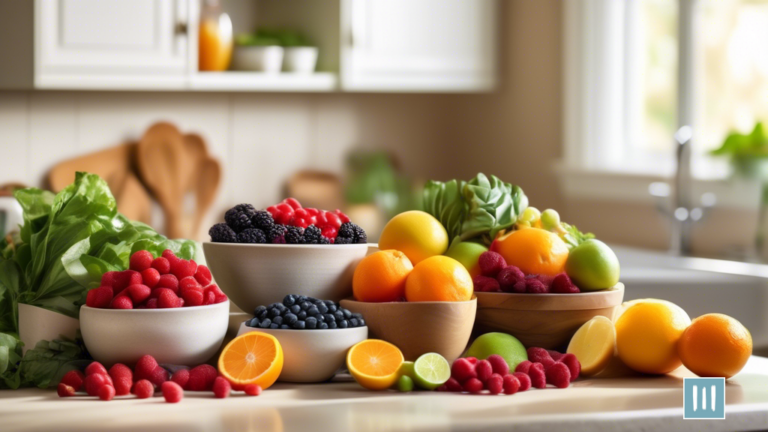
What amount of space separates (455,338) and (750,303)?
1.37 meters

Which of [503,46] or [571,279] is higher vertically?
[503,46]

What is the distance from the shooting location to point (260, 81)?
119 inches

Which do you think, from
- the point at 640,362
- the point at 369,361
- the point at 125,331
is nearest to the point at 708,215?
the point at 640,362

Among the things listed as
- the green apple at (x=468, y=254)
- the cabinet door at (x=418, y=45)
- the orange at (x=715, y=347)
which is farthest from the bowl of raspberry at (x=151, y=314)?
the cabinet door at (x=418, y=45)

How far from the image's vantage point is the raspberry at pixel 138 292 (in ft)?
3.42

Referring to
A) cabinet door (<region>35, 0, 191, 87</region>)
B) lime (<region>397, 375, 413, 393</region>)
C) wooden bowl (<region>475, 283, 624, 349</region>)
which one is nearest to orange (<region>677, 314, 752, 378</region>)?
wooden bowl (<region>475, 283, 624, 349</region>)

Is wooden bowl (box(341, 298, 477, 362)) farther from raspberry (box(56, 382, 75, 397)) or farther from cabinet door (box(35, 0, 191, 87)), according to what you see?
cabinet door (box(35, 0, 191, 87))

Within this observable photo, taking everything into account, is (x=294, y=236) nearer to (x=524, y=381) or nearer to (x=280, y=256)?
(x=280, y=256)

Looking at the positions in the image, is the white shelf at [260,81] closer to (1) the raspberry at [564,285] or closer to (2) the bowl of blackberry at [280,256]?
(2) the bowl of blackberry at [280,256]

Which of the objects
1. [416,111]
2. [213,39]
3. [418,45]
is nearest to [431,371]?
[213,39]

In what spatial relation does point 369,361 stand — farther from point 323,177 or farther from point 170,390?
point 323,177

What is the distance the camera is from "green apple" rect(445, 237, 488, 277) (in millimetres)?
1245

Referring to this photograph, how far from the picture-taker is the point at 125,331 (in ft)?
3.41

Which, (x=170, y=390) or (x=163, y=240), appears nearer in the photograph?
(x=170, y=390)
